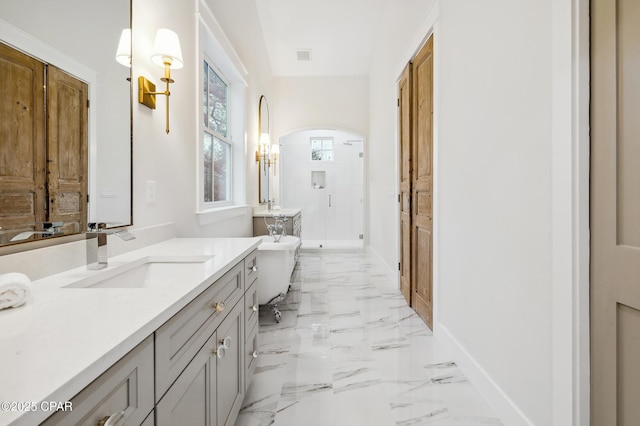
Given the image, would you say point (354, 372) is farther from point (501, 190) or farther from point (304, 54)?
point (304, 54)

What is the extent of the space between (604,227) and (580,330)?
349 mm

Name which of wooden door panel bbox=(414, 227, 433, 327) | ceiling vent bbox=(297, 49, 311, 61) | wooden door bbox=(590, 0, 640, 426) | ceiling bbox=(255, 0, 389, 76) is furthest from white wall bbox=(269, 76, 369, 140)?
wooden door bbox=(590, 0, 640, 426)

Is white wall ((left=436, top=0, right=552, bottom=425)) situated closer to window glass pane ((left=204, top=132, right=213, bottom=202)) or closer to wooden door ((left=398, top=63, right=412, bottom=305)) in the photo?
wooden door ((left=398, top=63, right=412, bottom=305))

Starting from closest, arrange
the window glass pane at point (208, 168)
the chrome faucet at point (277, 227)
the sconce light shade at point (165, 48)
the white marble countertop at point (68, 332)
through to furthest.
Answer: the white marble countertop at point (68, 332) < the sconce light shade at point (165, 48) < the window glass pane at point (208, 168) < the chrome faucet at point (277, 227)

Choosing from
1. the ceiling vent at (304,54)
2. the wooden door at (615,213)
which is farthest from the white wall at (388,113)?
the wooden door at (615,213)

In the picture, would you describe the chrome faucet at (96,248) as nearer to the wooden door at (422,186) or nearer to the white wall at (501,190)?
the white wall at (501,190)

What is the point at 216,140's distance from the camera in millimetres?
3170

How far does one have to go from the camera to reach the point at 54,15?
995 mm

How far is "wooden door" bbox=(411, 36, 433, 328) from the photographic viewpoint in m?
2.56

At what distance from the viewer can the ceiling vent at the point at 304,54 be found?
516cm

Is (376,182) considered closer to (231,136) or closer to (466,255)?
(231,136)

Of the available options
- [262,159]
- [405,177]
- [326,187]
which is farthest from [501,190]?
[326,187]

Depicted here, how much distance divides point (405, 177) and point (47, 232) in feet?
9.52

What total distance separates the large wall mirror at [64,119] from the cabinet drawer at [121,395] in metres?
0.57
